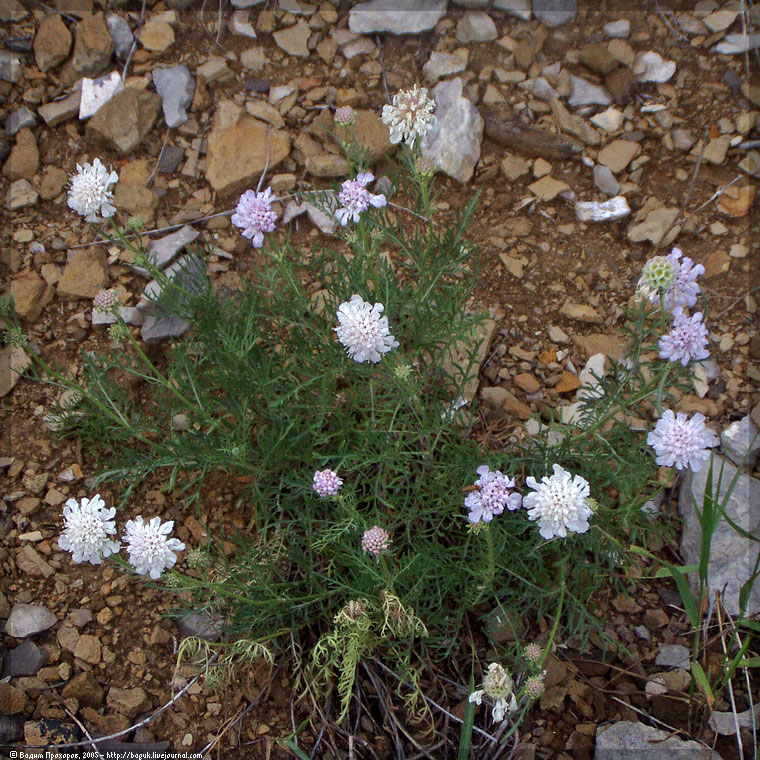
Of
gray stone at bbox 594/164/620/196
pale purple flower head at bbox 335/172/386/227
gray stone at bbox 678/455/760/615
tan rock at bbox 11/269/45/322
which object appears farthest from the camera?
gray stone at bbox 594/164/620/196

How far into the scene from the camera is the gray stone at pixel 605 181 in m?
4.21

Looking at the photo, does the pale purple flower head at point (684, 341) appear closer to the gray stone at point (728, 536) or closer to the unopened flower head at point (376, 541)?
the gray stone at point (728, 536)

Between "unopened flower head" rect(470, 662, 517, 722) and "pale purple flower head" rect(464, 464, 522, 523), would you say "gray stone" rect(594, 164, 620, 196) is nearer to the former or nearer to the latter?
"pale purple flower head" rect(464, 464, 522, 523)

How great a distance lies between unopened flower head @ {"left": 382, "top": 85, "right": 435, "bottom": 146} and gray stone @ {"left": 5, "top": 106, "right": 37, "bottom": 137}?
259 cm

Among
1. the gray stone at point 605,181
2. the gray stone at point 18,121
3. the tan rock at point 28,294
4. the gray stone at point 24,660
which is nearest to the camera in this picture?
the gray stone at point 24,660

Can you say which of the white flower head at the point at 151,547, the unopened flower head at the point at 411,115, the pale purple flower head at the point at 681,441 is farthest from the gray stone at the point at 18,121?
the pale purple flower head at the point at 681,441

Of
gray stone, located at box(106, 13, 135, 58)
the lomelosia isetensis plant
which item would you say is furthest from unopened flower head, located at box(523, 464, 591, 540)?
gray stone, located at box(106, 13, 135, 58)

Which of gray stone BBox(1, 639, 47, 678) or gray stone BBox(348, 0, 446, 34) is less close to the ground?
gray stone BBox(348, 0, 446, 34)

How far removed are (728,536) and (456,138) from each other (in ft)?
8.49

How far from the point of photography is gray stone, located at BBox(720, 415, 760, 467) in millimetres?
3537

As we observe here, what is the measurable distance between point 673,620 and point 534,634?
632mm

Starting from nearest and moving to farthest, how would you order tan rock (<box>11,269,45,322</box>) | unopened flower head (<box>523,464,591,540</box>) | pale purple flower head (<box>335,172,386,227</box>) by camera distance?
unopened flower head (<box>523,464,591,540</box>)
pale purple flower head (<box>335,172,386,227</box>)
tan rock (<box>11,269,45,322</box>)

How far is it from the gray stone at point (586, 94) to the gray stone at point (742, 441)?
211 cm

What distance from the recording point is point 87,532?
2.65 metres
